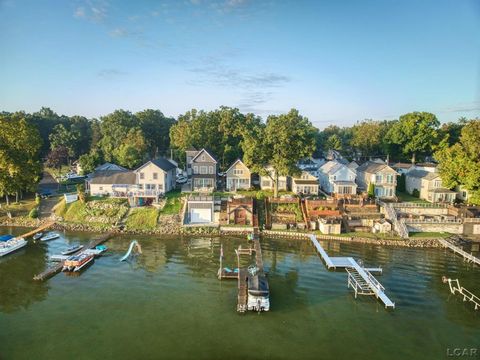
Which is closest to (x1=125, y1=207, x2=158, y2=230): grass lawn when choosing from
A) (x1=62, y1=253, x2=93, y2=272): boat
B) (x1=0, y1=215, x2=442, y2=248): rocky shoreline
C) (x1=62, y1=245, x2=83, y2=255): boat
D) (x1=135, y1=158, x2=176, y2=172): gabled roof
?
(x1=0, y1=215, x2=442, y2=248): rocky shoreline

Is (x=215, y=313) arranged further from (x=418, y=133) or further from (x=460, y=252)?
(x=418, y=133)

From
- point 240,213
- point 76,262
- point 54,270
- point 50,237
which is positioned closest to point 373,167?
point 240,213

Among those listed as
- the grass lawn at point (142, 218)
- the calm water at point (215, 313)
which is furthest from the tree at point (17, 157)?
the grass lawn at point (142, 218)

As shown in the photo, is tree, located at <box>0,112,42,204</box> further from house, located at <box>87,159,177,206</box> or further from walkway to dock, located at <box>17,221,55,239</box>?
house, located at <box>87,159,177,206</box>

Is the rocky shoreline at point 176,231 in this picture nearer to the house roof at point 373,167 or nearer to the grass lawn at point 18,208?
→ the grass lawn at point 18,208

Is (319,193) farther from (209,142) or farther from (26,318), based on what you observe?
(26,318)
